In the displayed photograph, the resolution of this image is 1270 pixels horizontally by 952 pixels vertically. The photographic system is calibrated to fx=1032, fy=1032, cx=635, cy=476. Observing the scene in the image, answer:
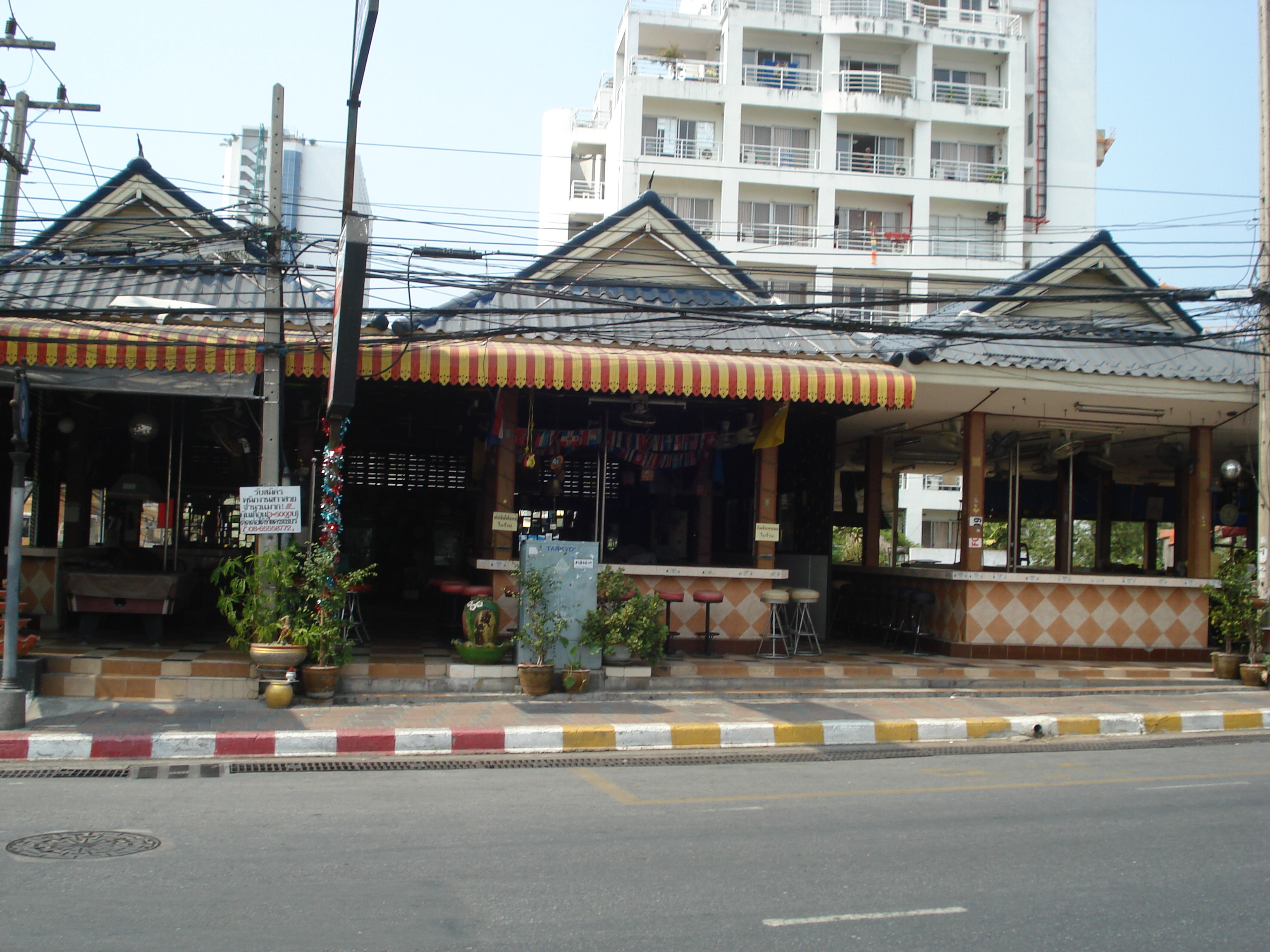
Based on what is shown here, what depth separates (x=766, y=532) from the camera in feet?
41.6

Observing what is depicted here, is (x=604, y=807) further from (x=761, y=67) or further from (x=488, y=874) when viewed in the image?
(x=761, y=67)

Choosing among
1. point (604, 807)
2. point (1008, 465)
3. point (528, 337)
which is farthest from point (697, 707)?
point (1008, 465)

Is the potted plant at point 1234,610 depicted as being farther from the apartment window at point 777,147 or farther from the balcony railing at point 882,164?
the balcony railing at point 882,164

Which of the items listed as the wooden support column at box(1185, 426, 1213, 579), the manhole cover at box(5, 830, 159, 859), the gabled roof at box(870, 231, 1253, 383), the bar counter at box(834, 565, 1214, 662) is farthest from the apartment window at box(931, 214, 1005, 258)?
the manhole cover at box(5, 830, 159, 859)

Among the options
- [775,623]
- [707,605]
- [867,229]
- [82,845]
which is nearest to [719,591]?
[707,605]

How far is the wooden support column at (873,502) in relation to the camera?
53.8ft

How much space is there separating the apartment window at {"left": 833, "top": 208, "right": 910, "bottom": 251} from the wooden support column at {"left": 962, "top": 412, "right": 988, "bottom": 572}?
24118mm

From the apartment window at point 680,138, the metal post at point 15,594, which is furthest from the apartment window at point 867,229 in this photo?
the metal post at point 15,594

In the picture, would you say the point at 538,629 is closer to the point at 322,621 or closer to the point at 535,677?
the point at 535,677

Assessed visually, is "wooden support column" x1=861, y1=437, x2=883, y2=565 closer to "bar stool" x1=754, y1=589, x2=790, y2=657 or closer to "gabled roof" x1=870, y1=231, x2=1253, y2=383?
"gabled roof" x1=870, y1=231, x2=1253, y2=383

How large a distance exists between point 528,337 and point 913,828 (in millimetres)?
7632

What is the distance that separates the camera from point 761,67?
37.4m

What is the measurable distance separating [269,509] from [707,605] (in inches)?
199

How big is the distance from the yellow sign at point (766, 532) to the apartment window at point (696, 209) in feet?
85.9
